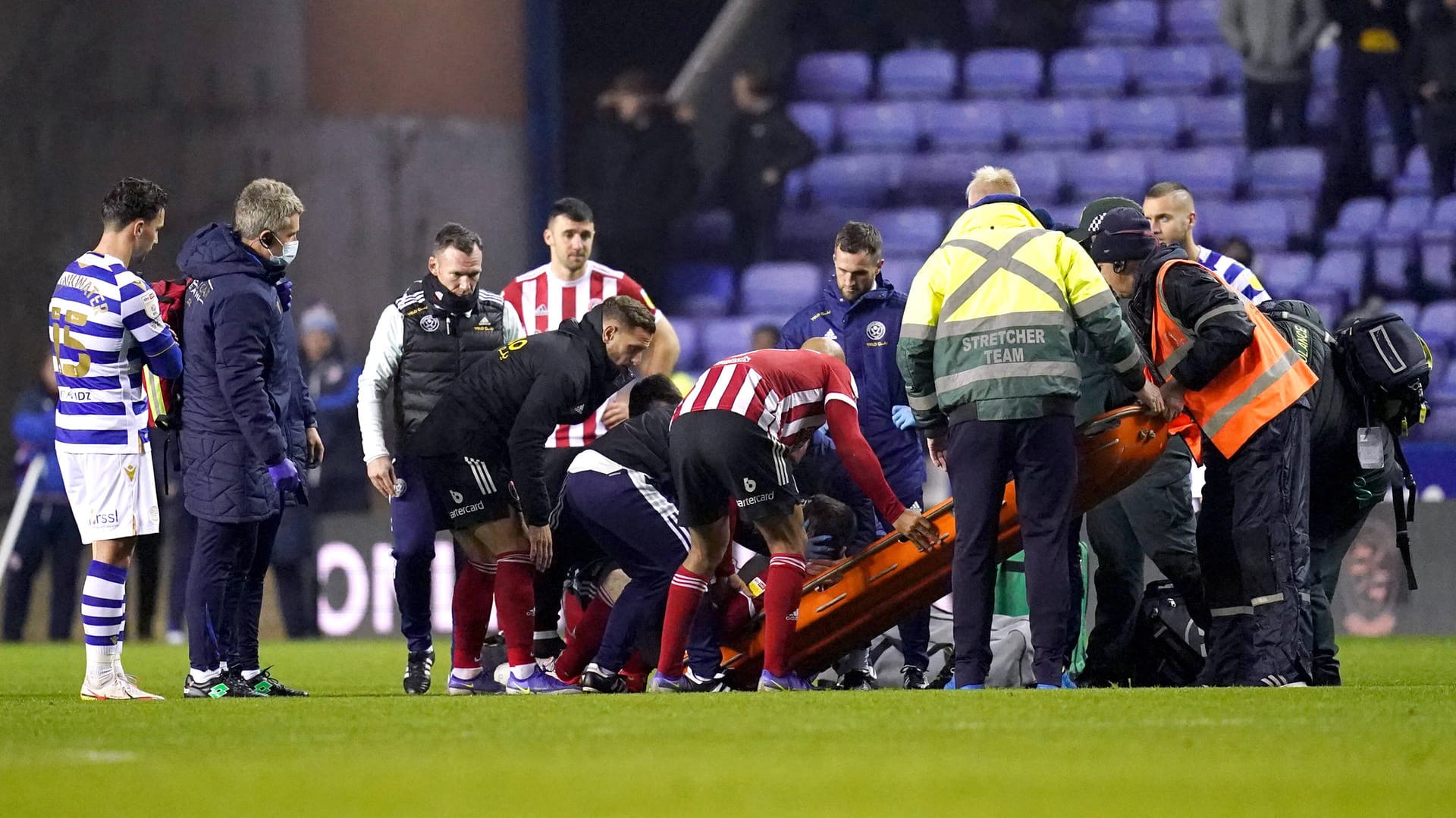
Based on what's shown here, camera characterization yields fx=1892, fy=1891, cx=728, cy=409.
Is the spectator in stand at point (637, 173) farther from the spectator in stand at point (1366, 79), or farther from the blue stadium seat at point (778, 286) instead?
the spectator in stand at point (1366, 79)

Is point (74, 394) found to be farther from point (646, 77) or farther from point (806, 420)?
point (646, 77)

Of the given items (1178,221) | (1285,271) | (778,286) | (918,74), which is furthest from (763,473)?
(918,74)

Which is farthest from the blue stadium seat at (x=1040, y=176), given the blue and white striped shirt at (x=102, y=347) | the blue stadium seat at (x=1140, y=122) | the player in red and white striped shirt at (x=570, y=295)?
the blue and white striped shirt at (x=102, y=347)

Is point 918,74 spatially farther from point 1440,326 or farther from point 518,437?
point 518,437

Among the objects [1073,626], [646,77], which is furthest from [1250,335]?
[646,77]

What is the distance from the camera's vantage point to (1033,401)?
624 centimetres

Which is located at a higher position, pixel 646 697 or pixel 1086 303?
pixel 1086 303

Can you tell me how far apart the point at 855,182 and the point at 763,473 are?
10561mm

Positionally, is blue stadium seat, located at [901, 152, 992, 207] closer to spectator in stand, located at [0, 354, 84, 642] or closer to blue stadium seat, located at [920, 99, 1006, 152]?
blue stadium seat, located at [920, 99, 1006, 152]

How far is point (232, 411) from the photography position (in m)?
6.90

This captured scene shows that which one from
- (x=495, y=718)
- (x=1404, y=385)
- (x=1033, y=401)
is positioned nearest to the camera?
(x=495, y=718)

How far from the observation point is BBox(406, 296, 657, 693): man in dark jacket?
7039 mm

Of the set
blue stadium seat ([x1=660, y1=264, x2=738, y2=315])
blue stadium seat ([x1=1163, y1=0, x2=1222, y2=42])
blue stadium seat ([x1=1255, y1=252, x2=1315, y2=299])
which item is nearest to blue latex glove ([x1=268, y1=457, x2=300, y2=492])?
blue stadium seat ([x1=660, y1=264, x2=738, y2=315])

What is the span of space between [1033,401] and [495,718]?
6.77ft
